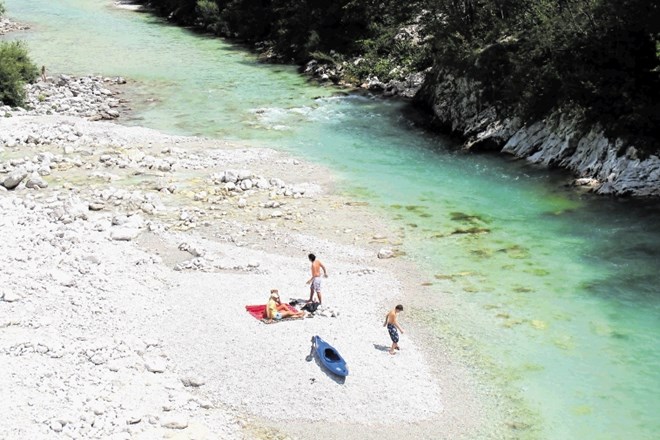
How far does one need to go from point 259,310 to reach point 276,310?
640 millimetres

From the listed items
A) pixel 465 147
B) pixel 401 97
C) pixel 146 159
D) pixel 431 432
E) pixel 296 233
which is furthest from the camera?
pixel 401 97

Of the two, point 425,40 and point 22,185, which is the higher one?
point 425,40

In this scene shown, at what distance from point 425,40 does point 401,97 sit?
5.16m

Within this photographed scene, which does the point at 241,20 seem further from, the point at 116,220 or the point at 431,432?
the point at 431,432

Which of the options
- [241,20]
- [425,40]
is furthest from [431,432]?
[241,20]

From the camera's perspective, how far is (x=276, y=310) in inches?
854

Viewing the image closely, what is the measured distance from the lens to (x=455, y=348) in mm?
20875

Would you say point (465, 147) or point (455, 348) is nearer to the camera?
point (455, 348)

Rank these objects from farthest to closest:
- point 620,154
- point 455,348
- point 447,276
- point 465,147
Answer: point 465,147
point 620,154
point 447,276
point 455,348

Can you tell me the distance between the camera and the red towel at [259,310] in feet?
71.4

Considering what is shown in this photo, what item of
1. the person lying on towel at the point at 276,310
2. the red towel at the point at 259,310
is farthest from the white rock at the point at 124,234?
the person lying on towel at the point at 276,310

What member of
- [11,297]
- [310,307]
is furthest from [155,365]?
[11,297]

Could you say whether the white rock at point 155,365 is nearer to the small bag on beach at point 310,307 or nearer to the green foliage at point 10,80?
the small bag on beach at point 310,307

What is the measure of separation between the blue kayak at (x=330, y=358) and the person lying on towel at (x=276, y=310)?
196 centimetres
